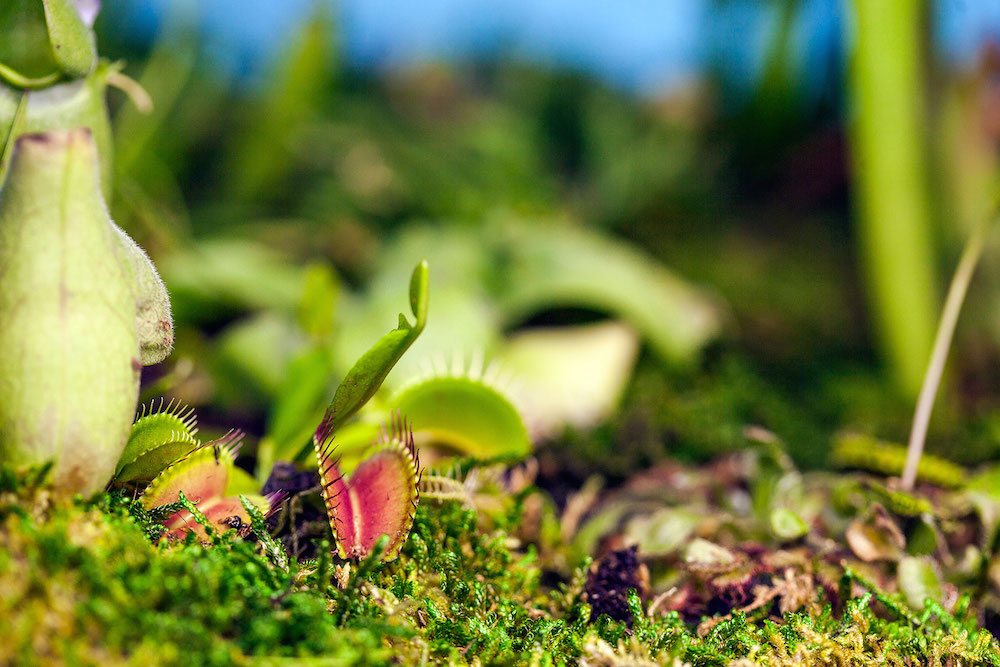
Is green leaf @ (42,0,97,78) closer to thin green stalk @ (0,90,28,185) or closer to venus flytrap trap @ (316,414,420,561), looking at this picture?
thin green stalk @ (0,90,28,185)

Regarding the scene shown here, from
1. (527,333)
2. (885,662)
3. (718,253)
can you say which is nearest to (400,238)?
(527,333)

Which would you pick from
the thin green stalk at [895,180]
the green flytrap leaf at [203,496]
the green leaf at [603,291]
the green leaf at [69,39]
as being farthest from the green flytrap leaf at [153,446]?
the thin green stalk at [895,180]

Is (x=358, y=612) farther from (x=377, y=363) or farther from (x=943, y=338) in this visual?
(x=943, y=338)

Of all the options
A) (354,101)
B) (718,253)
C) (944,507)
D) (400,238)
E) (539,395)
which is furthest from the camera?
(354,101)

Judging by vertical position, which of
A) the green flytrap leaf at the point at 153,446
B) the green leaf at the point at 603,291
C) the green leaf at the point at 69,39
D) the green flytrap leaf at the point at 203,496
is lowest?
the green leaf at the point at 603,291

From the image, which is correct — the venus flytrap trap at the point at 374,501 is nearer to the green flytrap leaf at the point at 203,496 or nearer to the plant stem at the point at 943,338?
the green flytrap leaf at the point at 203,496

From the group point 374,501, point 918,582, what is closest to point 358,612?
point 374,501

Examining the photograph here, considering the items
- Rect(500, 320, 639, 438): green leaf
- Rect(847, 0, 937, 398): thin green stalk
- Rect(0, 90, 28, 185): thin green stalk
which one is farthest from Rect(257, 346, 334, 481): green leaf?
Rect(847, 0, 937, 398): thin green stalk

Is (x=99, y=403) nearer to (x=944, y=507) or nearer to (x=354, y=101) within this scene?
(x=944, y=507)
